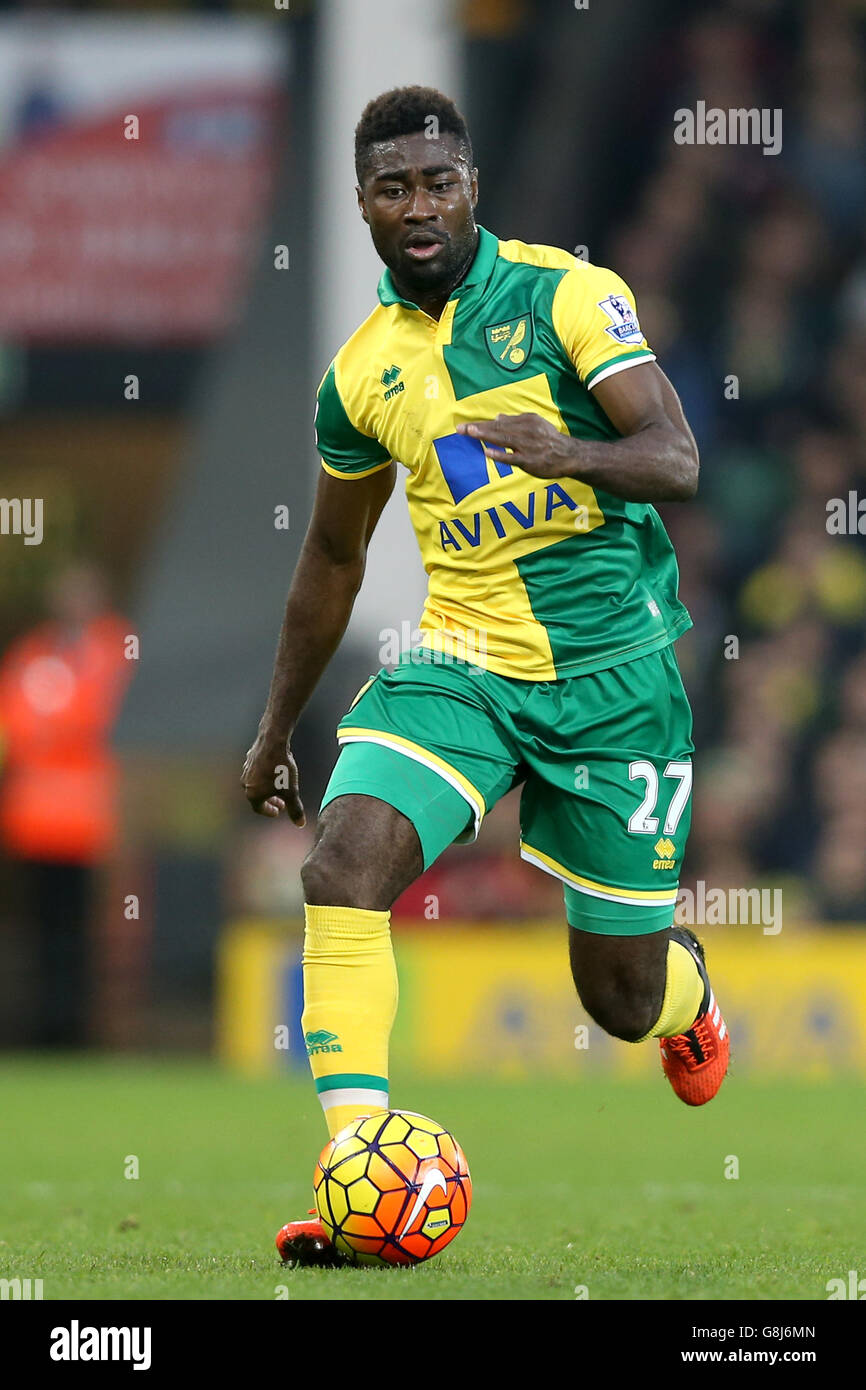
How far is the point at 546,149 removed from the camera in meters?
14.0

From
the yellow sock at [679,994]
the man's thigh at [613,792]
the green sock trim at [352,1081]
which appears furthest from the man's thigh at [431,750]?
the yellow sock at [679,994]

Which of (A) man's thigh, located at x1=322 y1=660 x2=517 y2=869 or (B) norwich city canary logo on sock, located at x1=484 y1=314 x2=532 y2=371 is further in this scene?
(B) norwich city canary logo on sock, located at x1=484 y1=314 x2=532 y2=371

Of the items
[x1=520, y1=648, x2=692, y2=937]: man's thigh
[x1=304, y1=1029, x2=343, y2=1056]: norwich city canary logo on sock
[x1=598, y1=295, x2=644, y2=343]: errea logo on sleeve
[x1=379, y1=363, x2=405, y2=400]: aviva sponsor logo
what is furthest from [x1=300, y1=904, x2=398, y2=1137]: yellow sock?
[x1=598, y1=295, x2=644, y2=343]: errea logo on sleeve

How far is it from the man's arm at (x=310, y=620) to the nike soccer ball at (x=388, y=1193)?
1.07m

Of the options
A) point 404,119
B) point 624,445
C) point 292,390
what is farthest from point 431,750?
point 292,390

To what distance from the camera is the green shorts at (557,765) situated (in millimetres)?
4750

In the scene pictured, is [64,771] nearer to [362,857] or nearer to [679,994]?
[679,994]

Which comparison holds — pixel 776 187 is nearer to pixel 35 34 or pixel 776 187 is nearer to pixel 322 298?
pixel 322 298

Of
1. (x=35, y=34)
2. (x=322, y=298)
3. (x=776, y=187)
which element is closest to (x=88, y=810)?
(x=322, y=298)

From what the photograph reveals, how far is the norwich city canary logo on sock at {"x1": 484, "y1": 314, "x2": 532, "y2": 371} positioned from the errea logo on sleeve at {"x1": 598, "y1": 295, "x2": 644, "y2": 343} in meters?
0.18

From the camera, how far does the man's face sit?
186 inches

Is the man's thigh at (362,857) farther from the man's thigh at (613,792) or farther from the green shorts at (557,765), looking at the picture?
the man's thigh at (613,792)

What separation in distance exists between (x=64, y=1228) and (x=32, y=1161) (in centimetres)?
207

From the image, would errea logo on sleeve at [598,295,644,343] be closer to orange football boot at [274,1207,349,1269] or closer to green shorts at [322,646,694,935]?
green shorts at [322,646,694,935]
